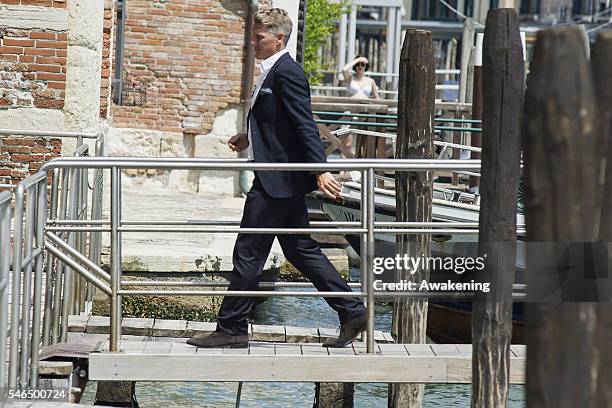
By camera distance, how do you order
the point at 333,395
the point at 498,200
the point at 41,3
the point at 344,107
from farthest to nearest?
1. the point at 344,107
2. the point at 41,3
3. the point at 333,395
4. the point at 498,200

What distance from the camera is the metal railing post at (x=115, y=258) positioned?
6867 mm

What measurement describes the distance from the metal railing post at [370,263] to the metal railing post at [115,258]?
1.33 metres

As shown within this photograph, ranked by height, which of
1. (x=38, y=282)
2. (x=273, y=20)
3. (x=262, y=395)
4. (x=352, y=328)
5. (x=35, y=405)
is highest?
(x=273, y=20)

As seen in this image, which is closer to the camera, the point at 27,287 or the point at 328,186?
the point at 27,287

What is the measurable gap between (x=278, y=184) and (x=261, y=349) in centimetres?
96

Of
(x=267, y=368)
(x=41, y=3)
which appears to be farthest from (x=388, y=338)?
(x=41, y=3)

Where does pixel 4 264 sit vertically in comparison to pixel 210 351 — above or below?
above

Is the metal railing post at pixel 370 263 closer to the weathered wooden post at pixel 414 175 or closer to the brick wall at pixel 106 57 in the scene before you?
the weathered wooden post at pixel 414 175

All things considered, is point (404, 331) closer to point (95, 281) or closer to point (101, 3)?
point (95, 281)

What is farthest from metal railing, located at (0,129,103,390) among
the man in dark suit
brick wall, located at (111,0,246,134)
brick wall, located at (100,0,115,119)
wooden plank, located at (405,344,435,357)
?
brick wall, located at (111,0,246,134)

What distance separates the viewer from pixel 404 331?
8.35m

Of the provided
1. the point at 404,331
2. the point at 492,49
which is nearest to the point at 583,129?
the point at 492,49

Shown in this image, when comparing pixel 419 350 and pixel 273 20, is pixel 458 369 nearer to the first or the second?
pixel 419 350

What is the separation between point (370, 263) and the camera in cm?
722
